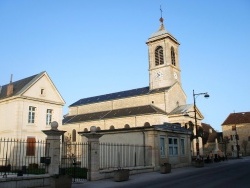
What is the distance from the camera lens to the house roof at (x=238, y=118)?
73438 mm

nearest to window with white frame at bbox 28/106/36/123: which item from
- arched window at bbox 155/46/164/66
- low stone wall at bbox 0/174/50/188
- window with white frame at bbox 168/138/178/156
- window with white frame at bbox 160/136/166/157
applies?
window with white frame at bbox 160/136/166/157

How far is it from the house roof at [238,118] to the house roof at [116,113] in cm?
3590

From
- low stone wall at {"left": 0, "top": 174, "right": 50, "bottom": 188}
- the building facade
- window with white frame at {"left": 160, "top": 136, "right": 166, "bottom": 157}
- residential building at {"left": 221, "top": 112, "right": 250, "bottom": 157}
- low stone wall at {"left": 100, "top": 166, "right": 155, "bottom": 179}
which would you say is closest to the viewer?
low stone wall at {"left": 0, "top": 174, "right": 50, "bottom": 188}

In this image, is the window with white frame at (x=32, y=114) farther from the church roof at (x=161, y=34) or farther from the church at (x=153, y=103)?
the church roof at (x=161, y=34)

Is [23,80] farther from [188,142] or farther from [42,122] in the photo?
[188,142]

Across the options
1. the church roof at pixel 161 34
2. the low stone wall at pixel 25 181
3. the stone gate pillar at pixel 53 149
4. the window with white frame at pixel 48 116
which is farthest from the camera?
the church roof at pixel 161 34

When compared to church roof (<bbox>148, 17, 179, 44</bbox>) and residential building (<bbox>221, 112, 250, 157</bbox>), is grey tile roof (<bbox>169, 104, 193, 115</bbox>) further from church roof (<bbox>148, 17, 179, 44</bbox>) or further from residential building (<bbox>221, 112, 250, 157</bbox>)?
residential building (<bbox>221, 112, 250, 157</bbox>)

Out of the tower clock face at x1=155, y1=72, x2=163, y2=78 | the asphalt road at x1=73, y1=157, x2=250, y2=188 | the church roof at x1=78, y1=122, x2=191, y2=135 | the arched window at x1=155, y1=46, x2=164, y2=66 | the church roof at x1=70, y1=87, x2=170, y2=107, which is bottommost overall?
the asphalt road at x1=73, y1=157, x2=250, y2=188

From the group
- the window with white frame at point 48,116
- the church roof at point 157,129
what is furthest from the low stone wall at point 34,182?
the window with white frame at point 48,116

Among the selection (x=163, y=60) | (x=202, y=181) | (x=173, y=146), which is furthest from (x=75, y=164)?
(x=163, y=60)

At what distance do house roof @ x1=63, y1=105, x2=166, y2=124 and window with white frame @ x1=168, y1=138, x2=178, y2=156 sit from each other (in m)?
18.5

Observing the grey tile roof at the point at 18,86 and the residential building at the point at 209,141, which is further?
the residential building at the point at 209,141

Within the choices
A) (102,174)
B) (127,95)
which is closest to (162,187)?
(102,174)

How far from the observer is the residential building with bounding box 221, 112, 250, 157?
71.6 metres
